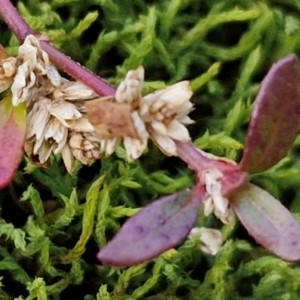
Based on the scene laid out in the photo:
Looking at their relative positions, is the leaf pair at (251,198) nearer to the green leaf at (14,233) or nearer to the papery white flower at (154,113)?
the papery white flower at (154,113)

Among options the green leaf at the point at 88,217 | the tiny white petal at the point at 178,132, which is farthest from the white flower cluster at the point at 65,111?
the green leaf at the point at 88,217

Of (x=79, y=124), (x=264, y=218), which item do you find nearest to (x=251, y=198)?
(x=264, y=218)

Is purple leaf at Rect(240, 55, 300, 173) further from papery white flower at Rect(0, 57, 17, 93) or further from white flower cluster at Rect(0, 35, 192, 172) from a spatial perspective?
papery white flower at Rect(0, 57, 17, 93)

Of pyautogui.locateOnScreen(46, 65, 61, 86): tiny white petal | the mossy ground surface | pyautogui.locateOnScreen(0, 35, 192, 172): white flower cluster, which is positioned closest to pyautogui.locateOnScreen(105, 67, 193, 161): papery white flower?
pyautogui.locateOnScreen(0, 35, 192, 172): white flower cluster

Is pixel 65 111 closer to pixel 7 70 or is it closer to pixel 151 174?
pixel 7 70

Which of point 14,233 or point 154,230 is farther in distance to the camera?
point 14,233

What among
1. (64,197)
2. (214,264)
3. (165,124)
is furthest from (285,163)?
(165,124)
